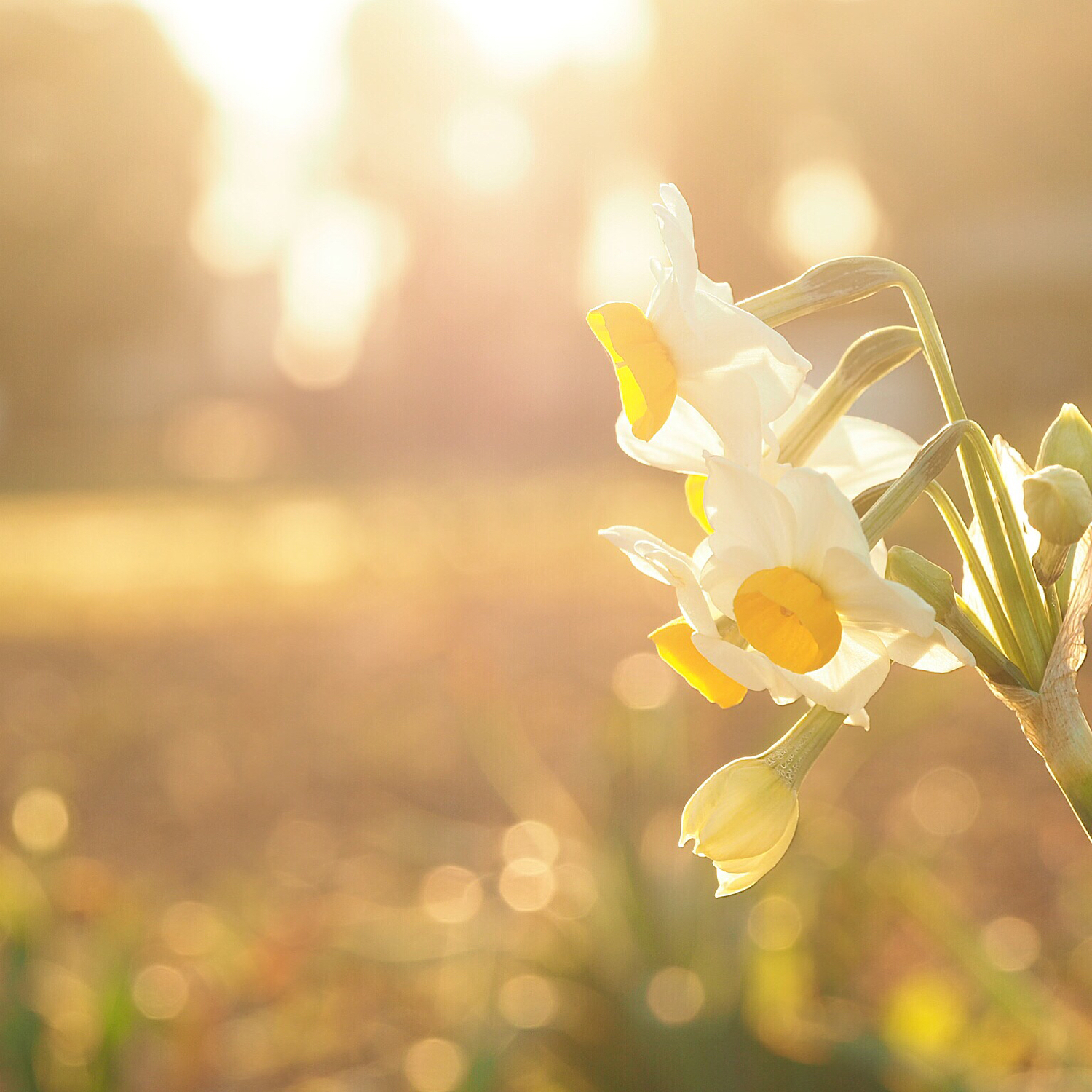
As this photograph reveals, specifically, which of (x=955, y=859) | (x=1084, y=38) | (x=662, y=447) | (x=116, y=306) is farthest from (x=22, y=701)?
(x=116, y=306)

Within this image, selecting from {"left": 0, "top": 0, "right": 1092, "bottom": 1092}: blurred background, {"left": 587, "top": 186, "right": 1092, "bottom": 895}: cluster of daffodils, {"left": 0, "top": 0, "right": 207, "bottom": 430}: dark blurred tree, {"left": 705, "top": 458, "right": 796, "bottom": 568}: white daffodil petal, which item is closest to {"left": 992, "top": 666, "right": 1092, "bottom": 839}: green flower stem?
{"left": 587, "top": 186, "right": 1092, "bottom": 895}: cluster of daffodils

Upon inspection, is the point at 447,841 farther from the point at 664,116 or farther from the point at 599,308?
the point at 664,116

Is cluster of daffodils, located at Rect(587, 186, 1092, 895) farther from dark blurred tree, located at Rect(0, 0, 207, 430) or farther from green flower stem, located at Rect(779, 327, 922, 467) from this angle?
dark blurred tree, located at Rect(0, 0, 207, 430)

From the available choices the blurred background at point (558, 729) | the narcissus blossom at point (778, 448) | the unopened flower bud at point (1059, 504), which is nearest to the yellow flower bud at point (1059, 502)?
the unopened flower bud at point (1059, 504)

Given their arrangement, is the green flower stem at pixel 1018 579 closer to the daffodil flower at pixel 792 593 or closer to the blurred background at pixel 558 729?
the daffodil flower at pixel 792 593

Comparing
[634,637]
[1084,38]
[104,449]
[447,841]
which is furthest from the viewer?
[104,449]
